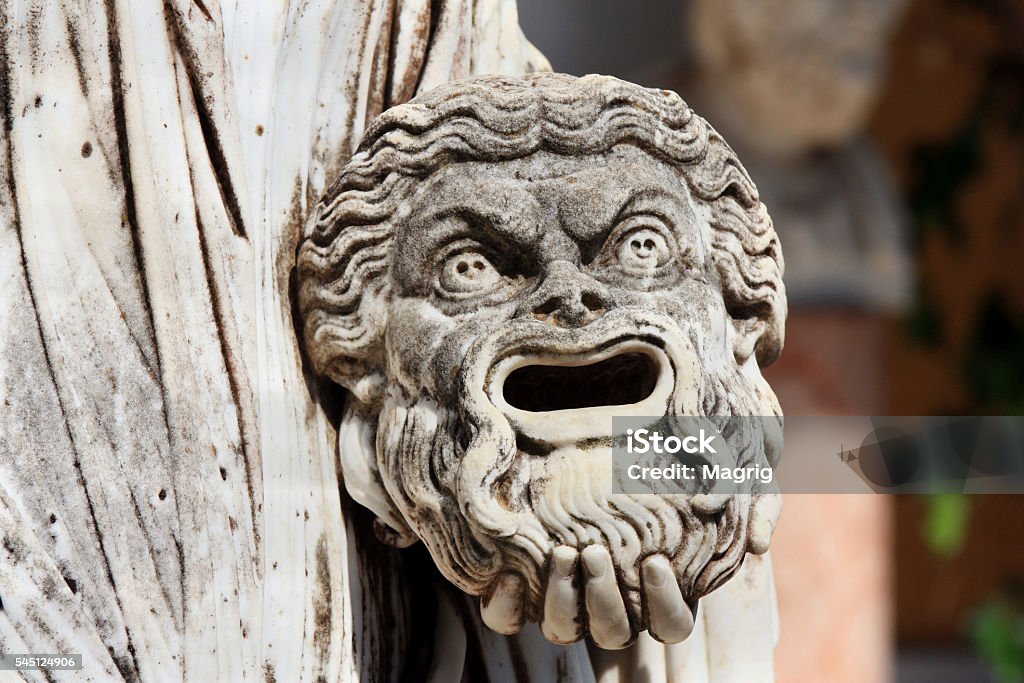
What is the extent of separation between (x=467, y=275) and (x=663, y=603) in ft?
0.79

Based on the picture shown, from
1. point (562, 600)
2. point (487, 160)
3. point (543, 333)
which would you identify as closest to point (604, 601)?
point (562, 600)

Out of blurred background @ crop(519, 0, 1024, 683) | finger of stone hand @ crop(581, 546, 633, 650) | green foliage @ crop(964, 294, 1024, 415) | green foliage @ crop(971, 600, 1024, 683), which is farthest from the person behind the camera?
green foliage @ crop(964, 294, 1024, 415)

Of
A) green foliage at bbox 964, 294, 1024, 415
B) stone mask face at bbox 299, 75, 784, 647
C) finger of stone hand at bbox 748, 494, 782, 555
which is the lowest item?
finger of stone hand at bbox 748, 494, 782, 555

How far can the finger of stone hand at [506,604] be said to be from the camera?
1.01m

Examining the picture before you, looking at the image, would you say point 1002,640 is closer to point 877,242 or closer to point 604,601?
point 877,242

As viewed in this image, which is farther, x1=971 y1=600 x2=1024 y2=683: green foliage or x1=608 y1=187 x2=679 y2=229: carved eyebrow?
x1=971 y1=600 x2=1024 y2=683: green foliage

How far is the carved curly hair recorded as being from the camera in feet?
3.43

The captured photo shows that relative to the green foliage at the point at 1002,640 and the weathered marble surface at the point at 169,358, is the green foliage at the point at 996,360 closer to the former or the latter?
the green foliage at the point at 1002,640

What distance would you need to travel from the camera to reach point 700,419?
1000 mm

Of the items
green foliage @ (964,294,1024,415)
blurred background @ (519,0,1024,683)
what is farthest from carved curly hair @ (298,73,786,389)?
green foliage @ (964,294,1024,415)

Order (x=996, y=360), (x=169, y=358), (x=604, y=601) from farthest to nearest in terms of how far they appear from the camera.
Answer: (x=996, y=360)
(x=169, y=358)
(x=604, y=601)

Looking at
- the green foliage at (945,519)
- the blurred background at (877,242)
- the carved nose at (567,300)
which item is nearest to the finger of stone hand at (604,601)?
the carved nose at (567,300)

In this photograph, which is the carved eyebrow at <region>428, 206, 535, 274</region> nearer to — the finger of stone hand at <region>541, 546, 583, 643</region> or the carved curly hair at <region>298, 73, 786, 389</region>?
the carved curly hair at <region>298, 73, 786, 389</region>

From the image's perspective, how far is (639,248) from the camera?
104 centimetres
